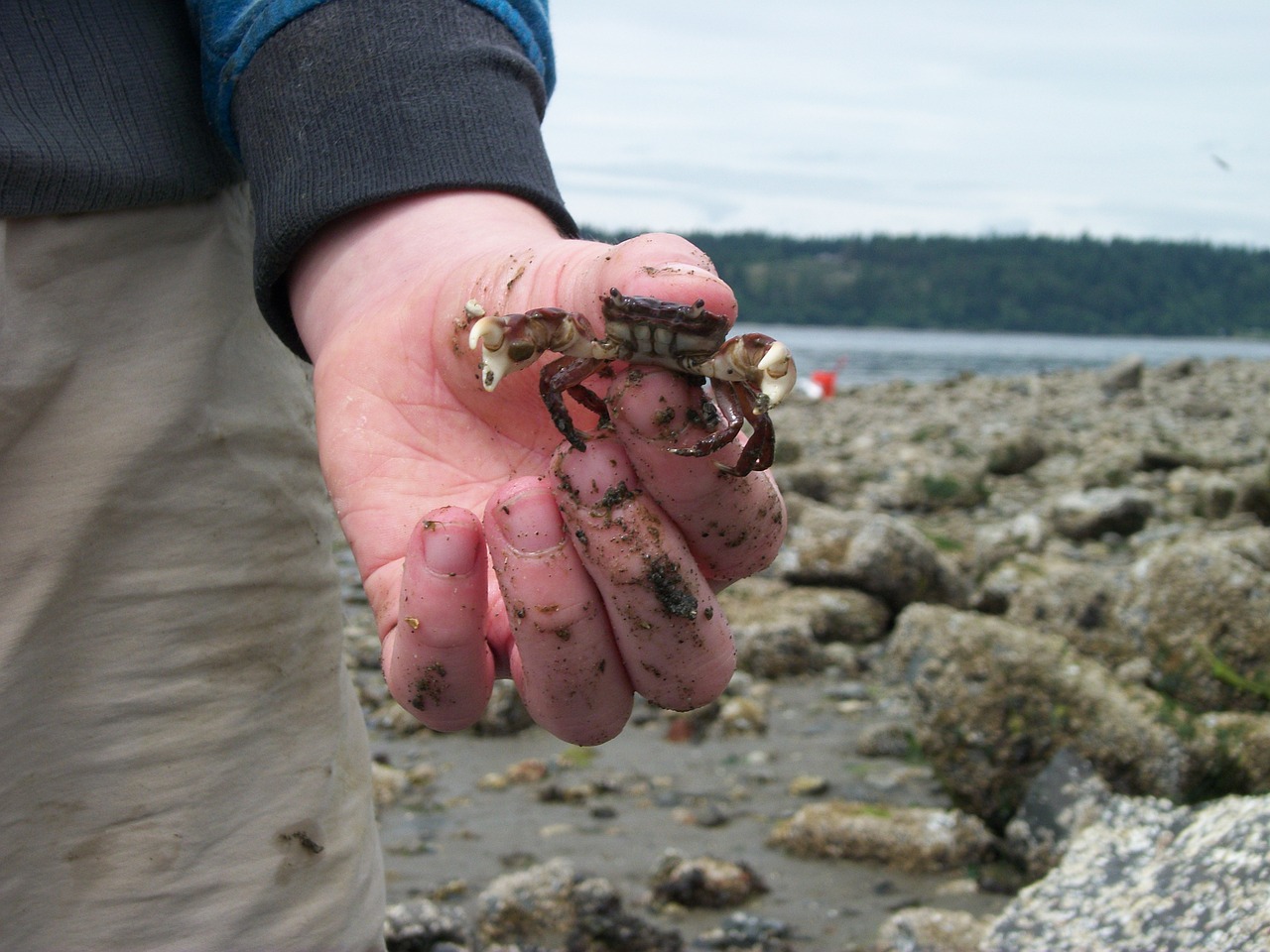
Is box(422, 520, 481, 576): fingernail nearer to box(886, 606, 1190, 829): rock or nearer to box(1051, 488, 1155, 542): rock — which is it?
box(886, 606, 1190, 829): rock

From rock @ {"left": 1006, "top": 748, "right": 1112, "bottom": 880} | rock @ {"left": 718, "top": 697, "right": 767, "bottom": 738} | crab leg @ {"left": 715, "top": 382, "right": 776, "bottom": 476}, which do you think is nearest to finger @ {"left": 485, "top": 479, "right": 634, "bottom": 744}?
crab leg @ {"left": 715, "top": 382, "right": 776, "bottom": 476}

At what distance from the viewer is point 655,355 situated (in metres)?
1.93

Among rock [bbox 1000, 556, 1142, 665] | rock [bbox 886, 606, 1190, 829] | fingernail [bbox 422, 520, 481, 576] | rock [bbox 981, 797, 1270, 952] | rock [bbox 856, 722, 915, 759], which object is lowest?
rock [bbox 856, 722, 915, 759]

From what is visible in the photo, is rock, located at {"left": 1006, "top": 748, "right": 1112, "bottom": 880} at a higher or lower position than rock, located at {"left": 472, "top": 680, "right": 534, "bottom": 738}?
higher

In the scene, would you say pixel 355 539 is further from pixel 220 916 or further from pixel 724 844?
pixel 724 844

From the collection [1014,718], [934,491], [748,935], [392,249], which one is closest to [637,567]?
[392,249]

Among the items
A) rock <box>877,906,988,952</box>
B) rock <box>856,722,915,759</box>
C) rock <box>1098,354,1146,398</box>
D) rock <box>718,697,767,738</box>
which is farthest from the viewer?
rock <box>1098,354,1146,398</box>

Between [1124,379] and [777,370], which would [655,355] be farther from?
[1124,379]

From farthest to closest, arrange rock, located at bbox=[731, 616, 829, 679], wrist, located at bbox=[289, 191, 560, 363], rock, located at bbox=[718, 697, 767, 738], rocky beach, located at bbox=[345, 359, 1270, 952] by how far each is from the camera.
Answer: rock, located at bbox=[731, 616, 829, 679], rock, located at bbox=[718, 697, 767, 738], rocky beach, located at bbox=[345, 359, 1270, 952], wrist, located at bbox=[289, 191, 560, 363]

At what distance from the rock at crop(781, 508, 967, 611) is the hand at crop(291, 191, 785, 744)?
5.37 meters

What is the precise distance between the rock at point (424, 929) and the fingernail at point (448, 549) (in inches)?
91.7

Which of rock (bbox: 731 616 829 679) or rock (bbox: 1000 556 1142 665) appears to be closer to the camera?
rock (bbox: 1000 556 1142 665)

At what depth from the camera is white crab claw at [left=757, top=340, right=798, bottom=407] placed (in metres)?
2.09

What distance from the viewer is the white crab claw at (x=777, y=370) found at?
209 cm
